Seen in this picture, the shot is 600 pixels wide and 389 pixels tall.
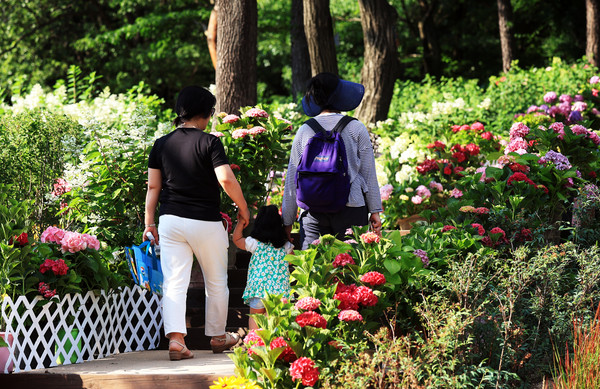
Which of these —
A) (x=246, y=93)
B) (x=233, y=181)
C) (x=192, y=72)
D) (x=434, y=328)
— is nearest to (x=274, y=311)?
(x=434, y=328)

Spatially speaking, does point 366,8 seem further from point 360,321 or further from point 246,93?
point 360,321

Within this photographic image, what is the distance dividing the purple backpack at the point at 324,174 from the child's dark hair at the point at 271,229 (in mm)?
546

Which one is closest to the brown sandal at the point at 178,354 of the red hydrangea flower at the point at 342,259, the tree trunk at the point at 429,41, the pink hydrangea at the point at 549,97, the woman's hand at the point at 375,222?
the red hydrangea flower at the point at 342,259

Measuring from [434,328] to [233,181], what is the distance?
1683 millimetres

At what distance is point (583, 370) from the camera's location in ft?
12.7

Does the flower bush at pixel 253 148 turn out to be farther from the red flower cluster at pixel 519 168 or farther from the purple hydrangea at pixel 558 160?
the purple hydrangea at pixel 558 160

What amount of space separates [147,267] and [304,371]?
1.83 metres

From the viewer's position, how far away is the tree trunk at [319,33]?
35.2 ft

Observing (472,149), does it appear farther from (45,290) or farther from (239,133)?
(45,290)

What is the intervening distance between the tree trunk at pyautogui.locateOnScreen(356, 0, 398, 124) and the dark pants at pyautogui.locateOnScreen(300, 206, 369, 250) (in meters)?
6.22

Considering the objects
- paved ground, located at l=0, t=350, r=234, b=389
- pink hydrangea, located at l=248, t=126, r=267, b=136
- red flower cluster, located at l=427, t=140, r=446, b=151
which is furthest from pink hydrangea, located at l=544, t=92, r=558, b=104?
paved ground, located at l=0, t=350, r=234, b=389

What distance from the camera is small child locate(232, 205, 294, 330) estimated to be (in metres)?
5.28

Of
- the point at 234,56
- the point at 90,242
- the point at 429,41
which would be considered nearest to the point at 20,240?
the point at 90,242

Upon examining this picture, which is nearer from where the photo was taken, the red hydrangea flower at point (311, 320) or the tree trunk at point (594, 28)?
the red hydrangea flower at point (311, 320)
